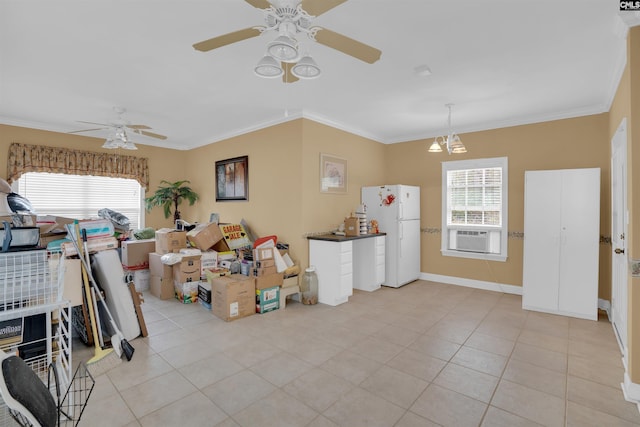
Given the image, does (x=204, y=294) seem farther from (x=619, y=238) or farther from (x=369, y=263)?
(x=619, y=238)

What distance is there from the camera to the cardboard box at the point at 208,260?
451 centimetres

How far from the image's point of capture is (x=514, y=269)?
473 cm

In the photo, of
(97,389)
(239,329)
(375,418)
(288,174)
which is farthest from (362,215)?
(97,389)

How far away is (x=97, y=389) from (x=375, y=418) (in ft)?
6.55

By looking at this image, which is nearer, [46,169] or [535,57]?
[535,57]

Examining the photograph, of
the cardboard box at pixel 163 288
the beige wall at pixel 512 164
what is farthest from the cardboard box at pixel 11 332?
the beige wall at pixel 512 164

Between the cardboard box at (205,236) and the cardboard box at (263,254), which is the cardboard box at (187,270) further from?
the cardboard box at (263,254)

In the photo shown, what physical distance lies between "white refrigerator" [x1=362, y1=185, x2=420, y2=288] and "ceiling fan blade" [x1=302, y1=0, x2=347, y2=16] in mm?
3697

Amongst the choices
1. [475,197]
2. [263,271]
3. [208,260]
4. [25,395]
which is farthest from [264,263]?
[475,197]

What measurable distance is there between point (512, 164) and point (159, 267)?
551 cm

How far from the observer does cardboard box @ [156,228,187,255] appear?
14.9ft

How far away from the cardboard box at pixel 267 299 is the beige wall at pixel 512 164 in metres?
2.95

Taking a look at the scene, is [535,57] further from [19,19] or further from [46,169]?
[46,169]

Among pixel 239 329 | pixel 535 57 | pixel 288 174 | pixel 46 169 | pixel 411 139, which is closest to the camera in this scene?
pixel 535 57
